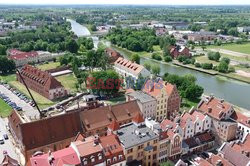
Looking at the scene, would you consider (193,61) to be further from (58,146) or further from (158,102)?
(58,146)

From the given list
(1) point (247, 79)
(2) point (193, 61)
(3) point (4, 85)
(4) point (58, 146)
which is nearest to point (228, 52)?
(2) point (193, 61)

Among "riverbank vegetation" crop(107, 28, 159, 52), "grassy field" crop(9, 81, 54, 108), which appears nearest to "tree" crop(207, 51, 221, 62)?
"riverbank vegetation" crop(107, 28, 159, 52)

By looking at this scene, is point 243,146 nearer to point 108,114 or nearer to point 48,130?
point 108,114

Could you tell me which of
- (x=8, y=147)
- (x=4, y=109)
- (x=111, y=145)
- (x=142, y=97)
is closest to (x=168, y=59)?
(x=142, y=97)

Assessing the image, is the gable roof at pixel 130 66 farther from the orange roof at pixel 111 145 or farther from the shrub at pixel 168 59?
the orange roof at pixel 111 145

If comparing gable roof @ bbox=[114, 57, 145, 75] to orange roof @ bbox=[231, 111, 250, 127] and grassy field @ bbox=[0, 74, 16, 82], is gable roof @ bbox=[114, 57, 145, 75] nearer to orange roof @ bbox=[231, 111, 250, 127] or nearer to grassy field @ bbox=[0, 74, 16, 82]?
grassy field @ bbox=[0, 74, 16, 82]

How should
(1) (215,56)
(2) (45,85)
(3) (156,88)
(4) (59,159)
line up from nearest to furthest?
(4) (59,159)
(3) (156,88)
(2) (45,85)
(1) (215,56)
